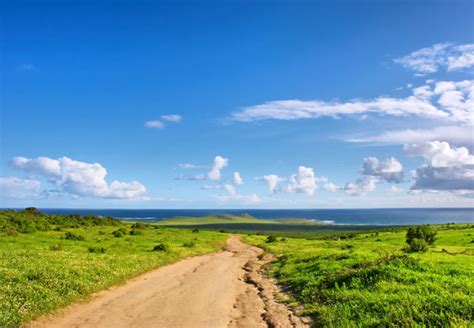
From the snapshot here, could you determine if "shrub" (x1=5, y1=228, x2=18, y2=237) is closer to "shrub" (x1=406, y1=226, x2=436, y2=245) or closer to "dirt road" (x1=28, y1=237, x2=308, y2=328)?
"dirt road" (x1=28, y1=237, x2=308, y2=328)

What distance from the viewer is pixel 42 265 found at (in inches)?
949

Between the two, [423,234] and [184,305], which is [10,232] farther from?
[423,234]

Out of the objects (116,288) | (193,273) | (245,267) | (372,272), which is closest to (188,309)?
(116,288)

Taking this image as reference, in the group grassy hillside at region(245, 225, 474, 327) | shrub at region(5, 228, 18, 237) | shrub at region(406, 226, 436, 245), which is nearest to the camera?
grassy hillside at region(245, 225, 474, 327)

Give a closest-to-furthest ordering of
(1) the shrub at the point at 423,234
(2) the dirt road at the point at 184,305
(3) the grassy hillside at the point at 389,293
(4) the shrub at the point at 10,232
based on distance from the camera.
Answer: (3) the grassy hillside at the point at 389,293
(2) the dirt road at the point at 184,305
(4) the shrub at the point at 10,232
(1) the shrub at the point at 423,234

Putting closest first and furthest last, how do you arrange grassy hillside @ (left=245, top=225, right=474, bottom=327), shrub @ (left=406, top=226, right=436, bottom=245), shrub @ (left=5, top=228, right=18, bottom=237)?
grassy hillside @ (left=245, top=225, right=474, bottom=327)
shrub @ (left=5, top=228, right=18, bottom=237)
shrub @ (left=406, top=226, right=436, bottom=245)

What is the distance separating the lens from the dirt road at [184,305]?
15.3 m

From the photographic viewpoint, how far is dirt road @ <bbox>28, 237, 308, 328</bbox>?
15328mm

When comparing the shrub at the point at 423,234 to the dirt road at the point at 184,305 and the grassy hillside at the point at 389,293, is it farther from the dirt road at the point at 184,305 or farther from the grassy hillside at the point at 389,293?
the dirt road at the point at 184,305

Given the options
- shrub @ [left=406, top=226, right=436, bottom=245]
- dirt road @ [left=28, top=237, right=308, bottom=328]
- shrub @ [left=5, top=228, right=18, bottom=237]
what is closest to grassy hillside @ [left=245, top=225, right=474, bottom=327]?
dirt road @ [left=28, top=237, right=308, bottom=328]

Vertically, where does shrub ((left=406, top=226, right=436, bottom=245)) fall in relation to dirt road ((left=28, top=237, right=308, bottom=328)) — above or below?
above

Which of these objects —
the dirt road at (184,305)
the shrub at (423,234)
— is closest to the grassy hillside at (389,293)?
the dirt road at (184,305)

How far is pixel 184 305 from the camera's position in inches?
717

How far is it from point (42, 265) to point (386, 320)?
2040 centimetres
